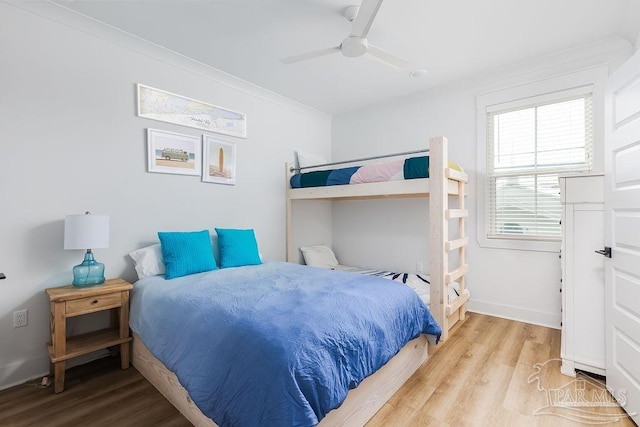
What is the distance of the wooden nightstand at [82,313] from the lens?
6.19ft

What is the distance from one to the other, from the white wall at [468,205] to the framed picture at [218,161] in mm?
1776

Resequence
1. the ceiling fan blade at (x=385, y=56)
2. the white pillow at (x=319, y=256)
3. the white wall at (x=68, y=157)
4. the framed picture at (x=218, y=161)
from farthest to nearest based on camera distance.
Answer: the white pillow at (x=319, y=256) → the framed picture at (x=218, y=161) → the ceiling fan blade at (x=385, y=56) → the white wall at (x=68, y=157)

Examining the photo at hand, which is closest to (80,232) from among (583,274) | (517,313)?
(583,274)

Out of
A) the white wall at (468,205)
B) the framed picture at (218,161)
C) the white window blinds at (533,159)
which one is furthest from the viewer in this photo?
the framed picture at (218,161)

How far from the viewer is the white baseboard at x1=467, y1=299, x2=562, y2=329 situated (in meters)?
2.87

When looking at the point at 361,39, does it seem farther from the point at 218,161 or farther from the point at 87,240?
the point at 87,240

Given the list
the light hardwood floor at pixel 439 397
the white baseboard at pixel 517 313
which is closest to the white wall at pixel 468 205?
the white baseboard at pixel 517 313

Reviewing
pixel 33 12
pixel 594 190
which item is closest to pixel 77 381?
pixel 33 12

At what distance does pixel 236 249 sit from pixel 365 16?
2154 millimetres

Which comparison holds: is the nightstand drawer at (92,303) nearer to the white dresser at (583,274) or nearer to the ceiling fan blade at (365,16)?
the ceiling fan blade at (365,16)

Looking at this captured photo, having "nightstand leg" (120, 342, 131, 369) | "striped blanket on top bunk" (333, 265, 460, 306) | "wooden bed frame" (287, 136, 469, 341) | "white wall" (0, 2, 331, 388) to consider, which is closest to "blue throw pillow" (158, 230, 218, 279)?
"white wall" (0, 2, 331, 388)

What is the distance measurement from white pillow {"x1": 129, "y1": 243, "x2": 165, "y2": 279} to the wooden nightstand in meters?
0.17

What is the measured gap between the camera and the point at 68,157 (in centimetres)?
221

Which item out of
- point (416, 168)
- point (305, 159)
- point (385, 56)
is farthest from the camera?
point (305, 159)
